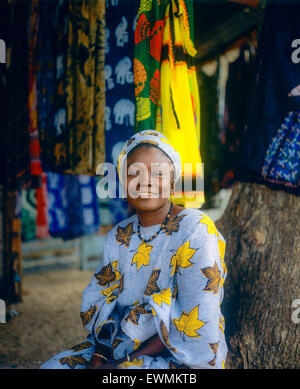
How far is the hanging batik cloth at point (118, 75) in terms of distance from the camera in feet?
7.25

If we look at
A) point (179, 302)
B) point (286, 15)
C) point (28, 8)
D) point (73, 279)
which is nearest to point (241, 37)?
point (286, 15)

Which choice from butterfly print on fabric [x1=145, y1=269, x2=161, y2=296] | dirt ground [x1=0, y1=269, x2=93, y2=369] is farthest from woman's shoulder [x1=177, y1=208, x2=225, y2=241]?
dirt ground [x1=0, y1=269, x2=93, y2=369]

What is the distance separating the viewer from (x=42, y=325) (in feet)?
10.9

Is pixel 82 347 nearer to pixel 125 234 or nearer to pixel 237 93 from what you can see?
pixel 125 234

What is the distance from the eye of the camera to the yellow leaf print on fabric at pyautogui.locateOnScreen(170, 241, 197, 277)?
1458mm

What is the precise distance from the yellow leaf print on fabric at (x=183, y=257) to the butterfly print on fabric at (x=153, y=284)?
0.28 feet

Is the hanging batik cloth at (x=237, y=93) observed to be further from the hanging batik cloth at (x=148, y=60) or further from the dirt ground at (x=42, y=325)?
the dirt ground at (x=42, y=325)

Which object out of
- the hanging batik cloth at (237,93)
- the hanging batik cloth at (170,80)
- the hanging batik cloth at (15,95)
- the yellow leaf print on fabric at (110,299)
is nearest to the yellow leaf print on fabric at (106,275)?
the yellow leaf print on fabric at (110,299)

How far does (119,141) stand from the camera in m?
2.23

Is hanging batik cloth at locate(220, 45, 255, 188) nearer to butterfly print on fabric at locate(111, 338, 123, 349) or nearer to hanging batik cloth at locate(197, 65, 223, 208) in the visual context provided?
hanging batik cloth at locate(197, 65, 223, 208)

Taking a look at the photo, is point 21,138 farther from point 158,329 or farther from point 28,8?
point 158,329

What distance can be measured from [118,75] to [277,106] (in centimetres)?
108

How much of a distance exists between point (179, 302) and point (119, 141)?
1205mm

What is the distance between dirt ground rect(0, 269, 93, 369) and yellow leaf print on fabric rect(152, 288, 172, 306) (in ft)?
5.70
